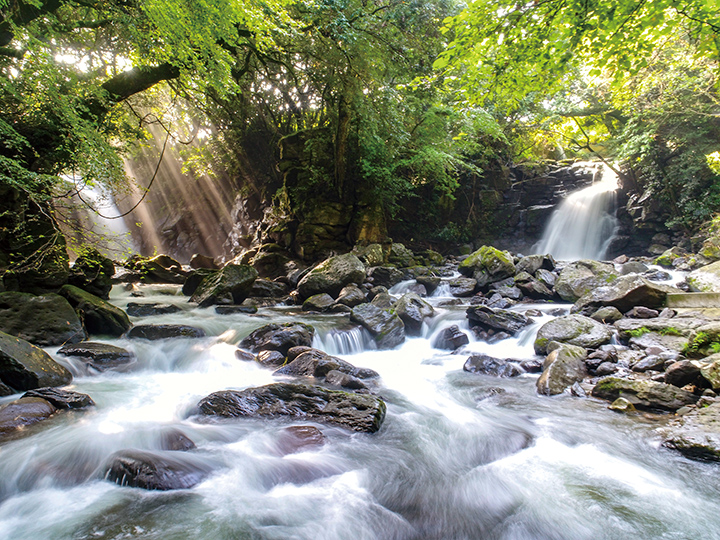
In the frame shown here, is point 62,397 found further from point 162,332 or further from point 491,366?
point 491,366


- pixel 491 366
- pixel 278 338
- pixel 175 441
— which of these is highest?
pixel 278 338

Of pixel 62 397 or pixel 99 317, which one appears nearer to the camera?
pixel 62 397

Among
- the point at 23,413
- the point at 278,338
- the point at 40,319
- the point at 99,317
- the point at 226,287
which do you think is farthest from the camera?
the point at 226,287

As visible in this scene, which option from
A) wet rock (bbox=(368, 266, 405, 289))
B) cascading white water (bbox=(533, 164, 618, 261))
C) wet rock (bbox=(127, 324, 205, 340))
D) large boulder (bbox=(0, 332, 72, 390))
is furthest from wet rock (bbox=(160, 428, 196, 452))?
cascading white water (bbox=(533, 164, 618, 261))

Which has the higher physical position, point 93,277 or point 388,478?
point 93,277

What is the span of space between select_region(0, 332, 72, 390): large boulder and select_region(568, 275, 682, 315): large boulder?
30.2 feet

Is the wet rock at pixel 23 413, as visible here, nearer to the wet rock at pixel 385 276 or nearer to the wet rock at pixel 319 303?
the wet rock at pixel 319 303

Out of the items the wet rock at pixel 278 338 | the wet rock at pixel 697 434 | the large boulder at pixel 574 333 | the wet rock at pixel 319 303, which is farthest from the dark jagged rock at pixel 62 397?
the large boulder at pixel 574 333

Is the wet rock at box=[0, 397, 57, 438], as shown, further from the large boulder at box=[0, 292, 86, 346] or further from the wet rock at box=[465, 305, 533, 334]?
the wet rock at box=[465, 305, 533, 334]

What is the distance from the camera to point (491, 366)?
5.62 meters

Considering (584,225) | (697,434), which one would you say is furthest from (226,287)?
(584,225)

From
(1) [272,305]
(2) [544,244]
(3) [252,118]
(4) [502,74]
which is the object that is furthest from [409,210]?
(4) [502,74]

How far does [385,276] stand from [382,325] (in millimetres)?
5326

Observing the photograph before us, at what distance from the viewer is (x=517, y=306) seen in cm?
909
